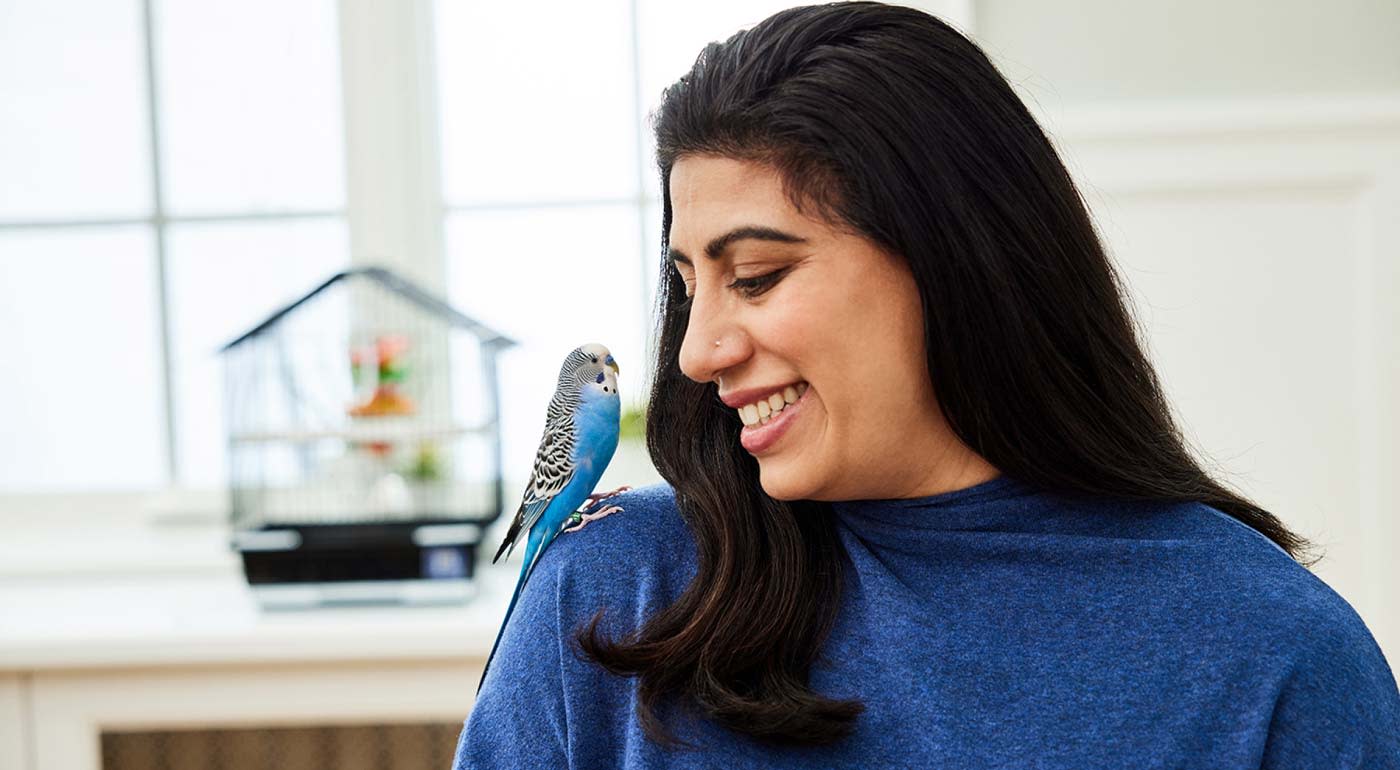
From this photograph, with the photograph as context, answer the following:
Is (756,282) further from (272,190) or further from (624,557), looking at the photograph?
(272,190)

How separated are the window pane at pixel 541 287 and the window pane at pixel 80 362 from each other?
57cm

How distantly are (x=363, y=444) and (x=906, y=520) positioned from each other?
1220mm

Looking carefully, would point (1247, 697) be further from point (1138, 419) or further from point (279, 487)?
point (279, 487)

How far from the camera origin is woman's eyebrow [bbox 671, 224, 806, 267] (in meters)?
0.94

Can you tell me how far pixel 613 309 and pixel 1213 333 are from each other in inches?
38.5

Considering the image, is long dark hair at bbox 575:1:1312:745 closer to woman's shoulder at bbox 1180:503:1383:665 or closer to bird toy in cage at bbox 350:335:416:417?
woman's shoulder at bbox 1180:503:1383:665

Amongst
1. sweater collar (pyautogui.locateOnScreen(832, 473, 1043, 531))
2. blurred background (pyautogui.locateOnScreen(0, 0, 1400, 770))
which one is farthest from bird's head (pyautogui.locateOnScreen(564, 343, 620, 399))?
blurred background (pyautogui.locateOnScreen(0, 0, 1400, 770))

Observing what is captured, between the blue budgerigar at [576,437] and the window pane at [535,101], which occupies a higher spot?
the window pane at [535,101]

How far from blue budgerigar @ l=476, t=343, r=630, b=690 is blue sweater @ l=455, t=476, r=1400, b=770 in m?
0.07

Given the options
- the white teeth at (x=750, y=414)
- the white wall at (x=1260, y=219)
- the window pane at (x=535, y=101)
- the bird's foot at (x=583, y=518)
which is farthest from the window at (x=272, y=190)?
the white teeth at (x=750, y=414)

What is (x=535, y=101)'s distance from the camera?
2.33 metres

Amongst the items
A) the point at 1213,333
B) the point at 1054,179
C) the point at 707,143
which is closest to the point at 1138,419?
the point at 1054,179

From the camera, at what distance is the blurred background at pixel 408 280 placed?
191 centimetres

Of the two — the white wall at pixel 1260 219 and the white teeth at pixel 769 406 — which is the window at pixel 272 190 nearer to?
the white wall at pixel 1260 219
